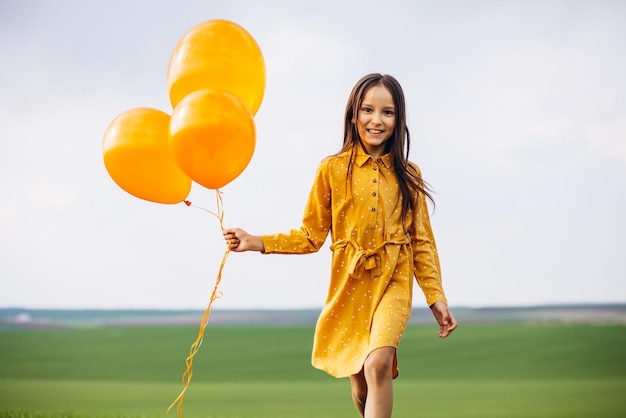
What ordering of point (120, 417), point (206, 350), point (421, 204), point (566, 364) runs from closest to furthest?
point (421, 204), point (120, 417), point (566, 364), point (206, 350)

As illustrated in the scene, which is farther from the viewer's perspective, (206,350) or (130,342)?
(130,342)

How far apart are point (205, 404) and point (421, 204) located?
299cm

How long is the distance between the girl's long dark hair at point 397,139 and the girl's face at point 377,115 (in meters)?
0.02

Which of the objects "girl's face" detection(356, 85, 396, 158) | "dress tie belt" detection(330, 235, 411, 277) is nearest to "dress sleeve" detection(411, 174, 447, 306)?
"dress tie belt" detection(330, 235, 411, 277)

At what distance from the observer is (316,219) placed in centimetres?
292

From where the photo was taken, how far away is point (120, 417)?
4363 millimetres

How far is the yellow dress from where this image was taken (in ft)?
9.29

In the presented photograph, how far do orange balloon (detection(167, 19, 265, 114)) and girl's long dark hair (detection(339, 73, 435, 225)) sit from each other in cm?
→ 40

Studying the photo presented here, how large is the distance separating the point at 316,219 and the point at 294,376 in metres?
4.03

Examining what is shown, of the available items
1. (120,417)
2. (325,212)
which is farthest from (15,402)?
(325,212)

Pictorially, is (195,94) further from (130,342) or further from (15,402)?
(130,342)

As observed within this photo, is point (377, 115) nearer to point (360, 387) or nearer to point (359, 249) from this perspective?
point (359, 249)

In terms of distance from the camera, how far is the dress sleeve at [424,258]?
2.90 metres

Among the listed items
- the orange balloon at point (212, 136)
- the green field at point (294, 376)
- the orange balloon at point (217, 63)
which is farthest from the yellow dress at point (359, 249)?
the green field at point (294, 376)
